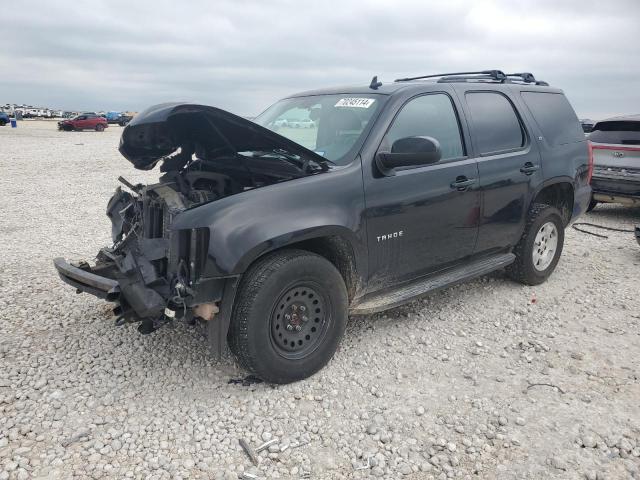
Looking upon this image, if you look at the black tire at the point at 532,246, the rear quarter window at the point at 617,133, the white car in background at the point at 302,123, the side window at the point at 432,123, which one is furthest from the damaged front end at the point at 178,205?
the rear quarter window at the point at 617,133

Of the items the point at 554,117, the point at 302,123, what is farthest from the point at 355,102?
the point at 554,117

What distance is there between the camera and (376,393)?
3.27m

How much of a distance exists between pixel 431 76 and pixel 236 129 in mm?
2606

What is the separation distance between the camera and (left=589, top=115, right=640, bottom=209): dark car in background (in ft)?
25.1

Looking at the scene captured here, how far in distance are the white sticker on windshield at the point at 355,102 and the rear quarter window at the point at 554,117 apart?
1982 mm

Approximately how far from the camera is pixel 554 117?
5195 mm

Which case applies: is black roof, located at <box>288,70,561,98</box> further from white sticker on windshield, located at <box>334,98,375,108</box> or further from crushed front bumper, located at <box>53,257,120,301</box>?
crushed front bumper, located at <box>53,257,120,301</box>

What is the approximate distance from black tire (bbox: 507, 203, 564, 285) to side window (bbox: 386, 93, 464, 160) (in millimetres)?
1265

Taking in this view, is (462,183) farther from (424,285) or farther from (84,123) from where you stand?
(84,123)

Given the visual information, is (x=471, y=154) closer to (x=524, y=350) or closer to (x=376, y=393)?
(x=524, y=350)

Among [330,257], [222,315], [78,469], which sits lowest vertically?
[78,469]

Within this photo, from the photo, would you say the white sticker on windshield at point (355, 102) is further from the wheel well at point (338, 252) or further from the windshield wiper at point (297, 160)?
the wheel well at point (338, 252)

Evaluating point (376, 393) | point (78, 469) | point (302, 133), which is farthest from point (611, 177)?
point (78, 469)

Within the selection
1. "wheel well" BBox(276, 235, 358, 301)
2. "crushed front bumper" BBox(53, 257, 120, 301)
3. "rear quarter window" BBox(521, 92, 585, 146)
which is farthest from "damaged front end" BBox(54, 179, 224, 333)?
"rear quarter window" BBox(521, 92, 585, 146)
